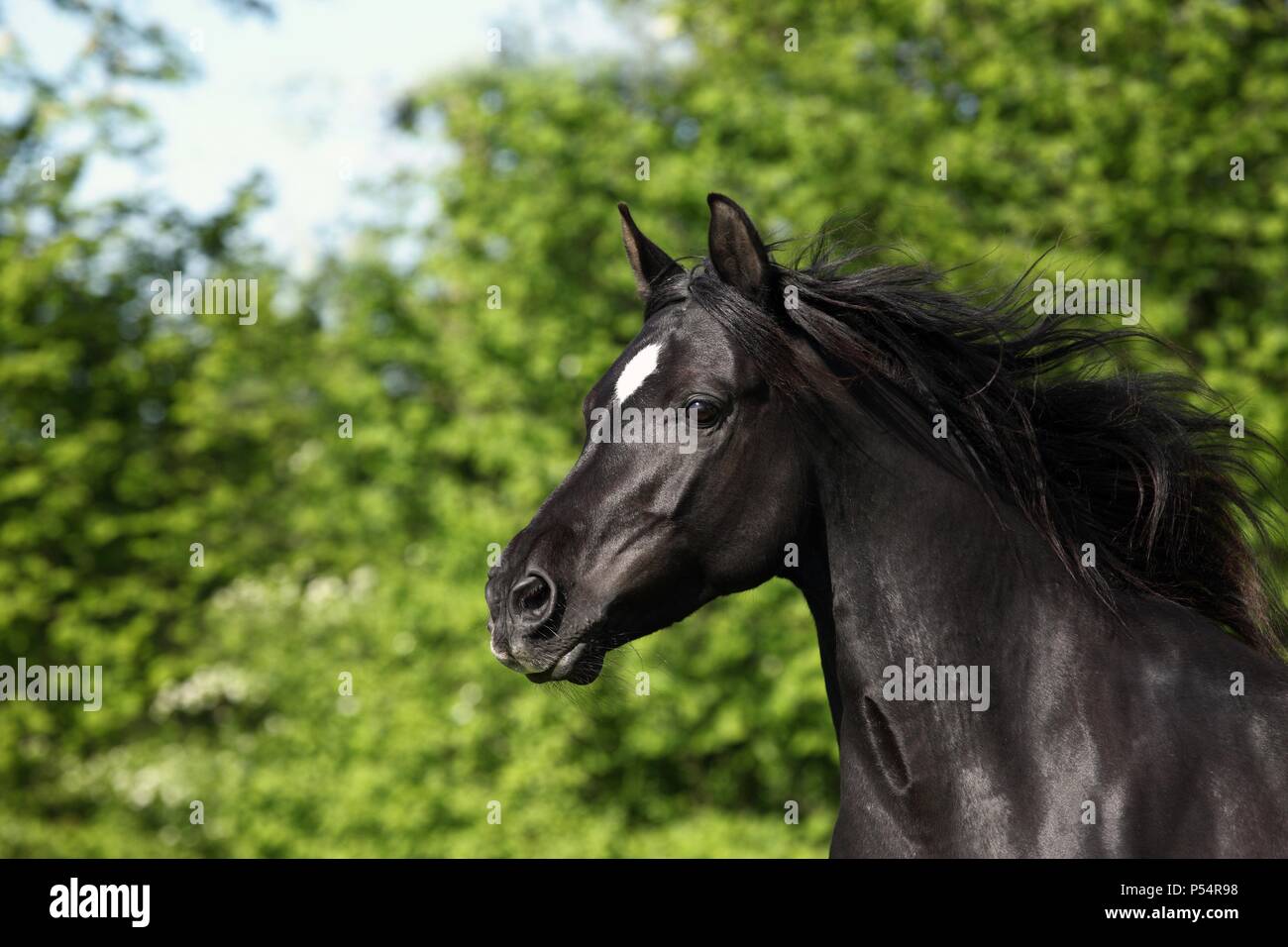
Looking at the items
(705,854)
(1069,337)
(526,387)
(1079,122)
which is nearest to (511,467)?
(526,387)

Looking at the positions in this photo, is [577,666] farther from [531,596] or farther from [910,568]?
[910,568]

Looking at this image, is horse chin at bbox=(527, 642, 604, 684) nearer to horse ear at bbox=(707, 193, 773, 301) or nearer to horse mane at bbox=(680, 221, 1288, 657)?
horse mane at bbox=(680, 221, 1288, 657)

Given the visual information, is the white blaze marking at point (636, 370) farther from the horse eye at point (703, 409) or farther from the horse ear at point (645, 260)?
the horse ear at point (645, 260)

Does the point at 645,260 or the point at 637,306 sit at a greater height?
the point at 637,306

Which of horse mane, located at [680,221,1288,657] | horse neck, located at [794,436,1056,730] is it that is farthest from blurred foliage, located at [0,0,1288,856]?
horse neck, located at [794,436,1056,730]

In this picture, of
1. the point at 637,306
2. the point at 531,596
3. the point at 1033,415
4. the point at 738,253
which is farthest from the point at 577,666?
the point at 637,306

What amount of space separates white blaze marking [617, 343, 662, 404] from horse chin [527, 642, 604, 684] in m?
0.53

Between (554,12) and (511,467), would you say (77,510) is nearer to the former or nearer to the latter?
(511,467)

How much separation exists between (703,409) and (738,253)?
366 mm

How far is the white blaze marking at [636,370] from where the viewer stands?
3.01 m

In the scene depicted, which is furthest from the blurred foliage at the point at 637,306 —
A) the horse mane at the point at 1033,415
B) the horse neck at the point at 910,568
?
the horse neck at the point at 910,568

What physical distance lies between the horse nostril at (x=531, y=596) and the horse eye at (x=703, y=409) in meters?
0.47

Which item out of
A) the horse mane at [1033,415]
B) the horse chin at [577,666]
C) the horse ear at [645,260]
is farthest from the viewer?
the horse ear at [645,260]

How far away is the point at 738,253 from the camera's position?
3.05 meters
